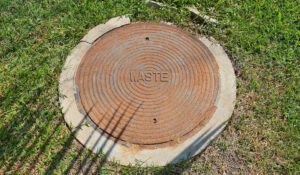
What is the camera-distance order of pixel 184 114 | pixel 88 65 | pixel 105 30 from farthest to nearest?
pixel 105 30
pixel 88 65
pixel 184 114

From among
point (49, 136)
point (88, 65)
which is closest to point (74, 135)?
point (49, 136)

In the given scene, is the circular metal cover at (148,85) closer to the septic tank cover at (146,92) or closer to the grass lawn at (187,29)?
the septic tank cover at (146,92)

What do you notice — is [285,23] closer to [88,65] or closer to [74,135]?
[88,65]

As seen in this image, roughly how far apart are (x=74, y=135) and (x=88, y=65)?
0.78 m

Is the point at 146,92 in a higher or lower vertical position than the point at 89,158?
higher

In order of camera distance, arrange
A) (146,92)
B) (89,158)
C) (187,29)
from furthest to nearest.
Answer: (187,29), (146,92), (89,158)

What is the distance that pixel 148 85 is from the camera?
2641mm

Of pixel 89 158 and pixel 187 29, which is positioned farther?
pixel 187 29

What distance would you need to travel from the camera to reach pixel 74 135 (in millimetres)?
2457

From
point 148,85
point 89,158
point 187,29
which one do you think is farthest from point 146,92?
point 187,29

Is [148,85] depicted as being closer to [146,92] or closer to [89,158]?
[146,92]

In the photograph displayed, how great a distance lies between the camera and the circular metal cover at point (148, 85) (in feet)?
8.13

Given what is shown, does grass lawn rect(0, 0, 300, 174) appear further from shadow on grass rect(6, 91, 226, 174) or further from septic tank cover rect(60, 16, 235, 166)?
septic tank cover rect(60, 16, 235, 166)

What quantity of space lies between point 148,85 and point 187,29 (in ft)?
3.31
